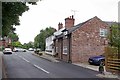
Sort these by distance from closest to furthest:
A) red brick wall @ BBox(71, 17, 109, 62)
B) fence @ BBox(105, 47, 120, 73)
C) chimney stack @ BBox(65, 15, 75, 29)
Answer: fence @ BBox(105, 47, 120, 73) < red brick wall @ BBox(71, 17, 109, 62) < chimney stack @ BBox(65, 15, 75, 29)

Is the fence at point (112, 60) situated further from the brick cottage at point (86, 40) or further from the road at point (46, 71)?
the brick cottage at point (86, 40)

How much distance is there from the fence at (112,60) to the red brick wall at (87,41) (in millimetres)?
14005

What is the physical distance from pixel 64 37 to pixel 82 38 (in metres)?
6.05

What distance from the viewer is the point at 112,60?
26953 mm

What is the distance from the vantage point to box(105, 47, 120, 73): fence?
25.9 metres

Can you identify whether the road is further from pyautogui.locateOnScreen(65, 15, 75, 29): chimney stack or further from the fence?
pyautogui.locateOnScreen(65, 15, 75, 29): chimney stack

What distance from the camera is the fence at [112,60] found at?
84.9 ft

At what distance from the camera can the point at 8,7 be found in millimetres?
17219

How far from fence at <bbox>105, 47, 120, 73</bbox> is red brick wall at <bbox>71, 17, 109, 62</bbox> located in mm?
14005

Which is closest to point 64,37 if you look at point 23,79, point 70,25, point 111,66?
point 70,25

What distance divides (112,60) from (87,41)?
16.1 metres

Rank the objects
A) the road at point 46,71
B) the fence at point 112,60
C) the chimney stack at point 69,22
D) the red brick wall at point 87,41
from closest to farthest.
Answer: the road at point 46,71 < the fence at point 112,60 < the red brick wall at point 87,41 < the chimney stack at point 69,22

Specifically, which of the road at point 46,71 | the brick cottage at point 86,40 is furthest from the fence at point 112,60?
the brick cottage at point 86,40

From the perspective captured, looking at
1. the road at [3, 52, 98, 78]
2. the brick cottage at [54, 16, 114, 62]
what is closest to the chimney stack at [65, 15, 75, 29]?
the brick cottage at [54, 16, 114, 62]
